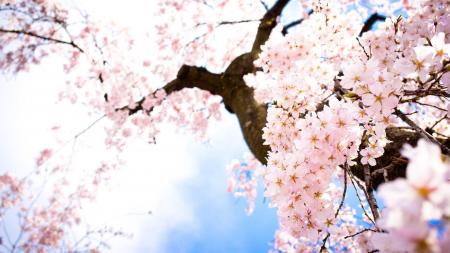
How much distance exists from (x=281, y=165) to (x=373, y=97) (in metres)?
0.62

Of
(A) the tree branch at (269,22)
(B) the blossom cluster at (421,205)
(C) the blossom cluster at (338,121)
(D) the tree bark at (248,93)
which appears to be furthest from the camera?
(A) the tree branch at (269,22)

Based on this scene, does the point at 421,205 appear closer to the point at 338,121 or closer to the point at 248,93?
the point at 338,121

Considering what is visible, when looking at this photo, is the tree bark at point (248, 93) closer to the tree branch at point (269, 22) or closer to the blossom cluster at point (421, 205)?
the tree branch at point (269, 22)

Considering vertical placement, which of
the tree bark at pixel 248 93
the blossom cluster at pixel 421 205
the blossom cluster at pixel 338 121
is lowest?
the blossom cluster at pixel 421 205

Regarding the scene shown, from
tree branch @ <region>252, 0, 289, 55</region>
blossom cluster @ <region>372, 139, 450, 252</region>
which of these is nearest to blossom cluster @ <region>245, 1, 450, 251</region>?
blossom cluster @ <region>372, 139, 450, 252</region>

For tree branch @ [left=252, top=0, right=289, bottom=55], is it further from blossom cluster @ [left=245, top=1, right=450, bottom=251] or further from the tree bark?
blossom cluster @ [left=245, top=1, right=450, bottom=251]

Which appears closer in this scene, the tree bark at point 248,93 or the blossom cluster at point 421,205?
the blossom cluster at point 421,205

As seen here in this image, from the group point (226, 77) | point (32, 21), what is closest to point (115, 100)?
point (32, 21)

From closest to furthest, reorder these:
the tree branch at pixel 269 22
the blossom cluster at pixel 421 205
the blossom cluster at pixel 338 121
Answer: the blossom cluster at pixel 421 205 < the blossom cluster at pixel 338 121 < the tree branch at pixel 269 22

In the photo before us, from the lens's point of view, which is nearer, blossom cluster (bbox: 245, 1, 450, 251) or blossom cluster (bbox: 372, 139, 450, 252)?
blossom cluster (bbox: 372, 139, 450, 252)

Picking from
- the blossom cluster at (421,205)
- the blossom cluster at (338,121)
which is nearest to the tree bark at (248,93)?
the blossom cluster at (338,121)

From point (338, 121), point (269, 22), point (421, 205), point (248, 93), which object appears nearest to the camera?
point (421, 205)

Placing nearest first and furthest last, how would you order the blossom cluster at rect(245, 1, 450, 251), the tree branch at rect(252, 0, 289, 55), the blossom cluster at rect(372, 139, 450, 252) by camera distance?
the blossom cluster at rect(372, 139, 450, 252) → the blossom cluster at rect(245, 1, 450, 251) → the tree branch at rect(252, 0, 289, 55)

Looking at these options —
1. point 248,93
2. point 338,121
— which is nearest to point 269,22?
point 248,93
